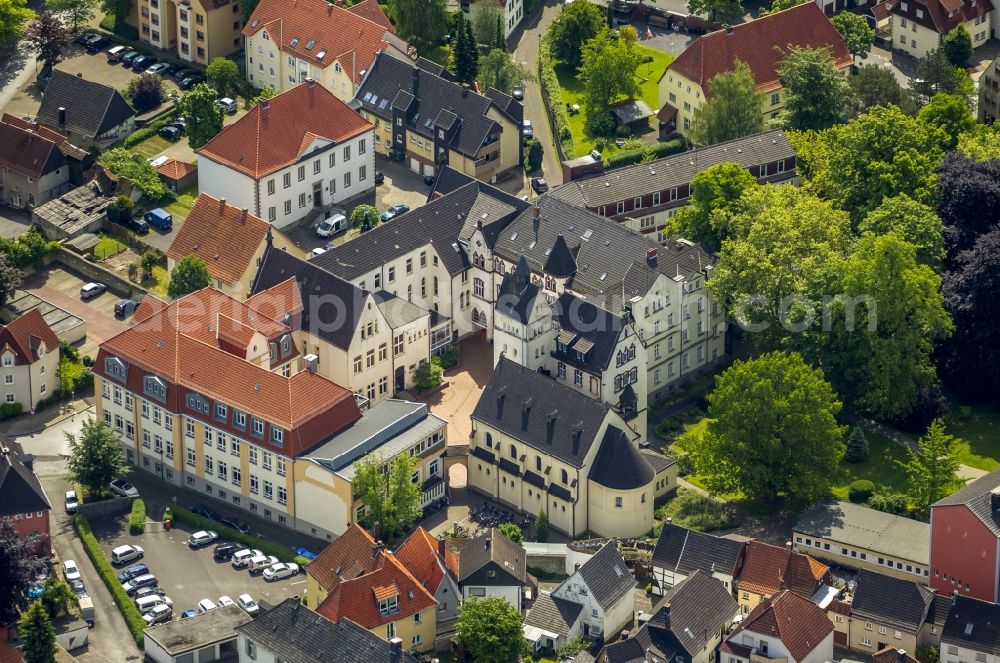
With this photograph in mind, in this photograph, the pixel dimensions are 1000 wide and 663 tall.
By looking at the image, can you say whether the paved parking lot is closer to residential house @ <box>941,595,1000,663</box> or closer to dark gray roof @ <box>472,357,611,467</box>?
dark gray roof @ <box>472,357,611,467</box>

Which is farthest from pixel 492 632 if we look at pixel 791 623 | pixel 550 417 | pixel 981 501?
pixel 981 501

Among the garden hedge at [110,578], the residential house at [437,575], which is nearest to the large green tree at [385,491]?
the residential house at [437,575]

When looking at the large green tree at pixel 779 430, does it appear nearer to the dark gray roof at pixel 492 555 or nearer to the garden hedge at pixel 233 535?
the dark gray roof at pixel 492 555

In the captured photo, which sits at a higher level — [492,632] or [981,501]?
[981,501]

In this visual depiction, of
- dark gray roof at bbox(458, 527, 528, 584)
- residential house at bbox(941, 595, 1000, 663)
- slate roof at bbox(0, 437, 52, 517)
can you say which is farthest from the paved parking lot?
residential house at bbox(941, 595, 1000, 663)

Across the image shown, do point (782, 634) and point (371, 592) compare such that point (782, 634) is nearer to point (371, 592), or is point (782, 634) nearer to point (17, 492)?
point (371, 592)

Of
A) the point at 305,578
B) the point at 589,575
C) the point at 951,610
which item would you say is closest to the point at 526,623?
the point at 589,575

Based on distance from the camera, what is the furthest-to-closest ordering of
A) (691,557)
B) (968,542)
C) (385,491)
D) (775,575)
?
1. (385,491)
2. (691,557)
3. (775,575)
4. (968,542)
